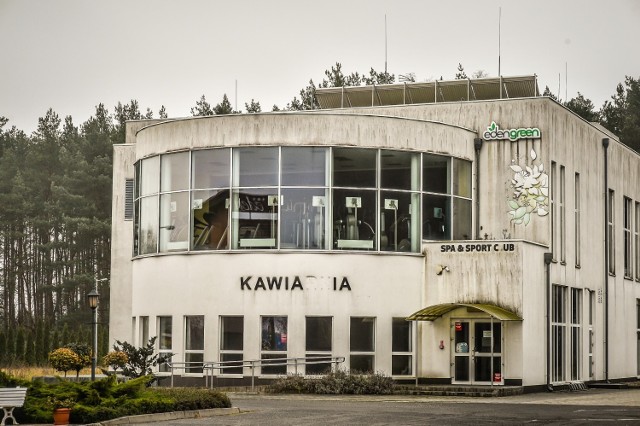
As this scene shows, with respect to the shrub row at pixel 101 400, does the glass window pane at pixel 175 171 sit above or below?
above

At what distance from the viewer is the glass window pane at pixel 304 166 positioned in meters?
Answer: 39.2

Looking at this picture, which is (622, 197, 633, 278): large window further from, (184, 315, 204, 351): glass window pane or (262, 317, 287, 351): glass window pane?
(184, 315, 204, 351): glass window pane

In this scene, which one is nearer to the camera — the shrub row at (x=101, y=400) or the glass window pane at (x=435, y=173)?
the shrub row at (x=101, y=400)

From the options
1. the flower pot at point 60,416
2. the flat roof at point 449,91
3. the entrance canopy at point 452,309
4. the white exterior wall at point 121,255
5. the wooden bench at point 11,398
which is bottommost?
the flower pot at point 60,416

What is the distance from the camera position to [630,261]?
52406mm

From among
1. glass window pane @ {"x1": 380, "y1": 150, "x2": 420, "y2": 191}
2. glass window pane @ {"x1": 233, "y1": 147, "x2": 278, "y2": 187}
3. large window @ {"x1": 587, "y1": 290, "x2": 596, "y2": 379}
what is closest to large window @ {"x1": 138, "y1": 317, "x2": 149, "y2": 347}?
glass window pane @ {"x1": 233, "y1": 147, "x2": 278, "y2": 187}

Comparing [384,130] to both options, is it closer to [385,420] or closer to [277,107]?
[385,420]

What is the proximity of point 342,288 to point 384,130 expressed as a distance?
531 cm

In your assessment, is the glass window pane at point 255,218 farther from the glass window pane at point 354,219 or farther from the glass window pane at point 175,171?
the glass window pane at point 175,171

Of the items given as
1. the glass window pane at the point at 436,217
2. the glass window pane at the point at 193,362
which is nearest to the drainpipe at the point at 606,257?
the glass window pane at the point at 436,217

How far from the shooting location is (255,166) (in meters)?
39.4

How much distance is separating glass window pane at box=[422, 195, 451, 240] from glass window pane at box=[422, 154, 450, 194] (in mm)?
298

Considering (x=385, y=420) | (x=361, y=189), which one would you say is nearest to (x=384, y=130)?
(x=361, y=189)

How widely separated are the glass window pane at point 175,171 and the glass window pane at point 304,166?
341cm
